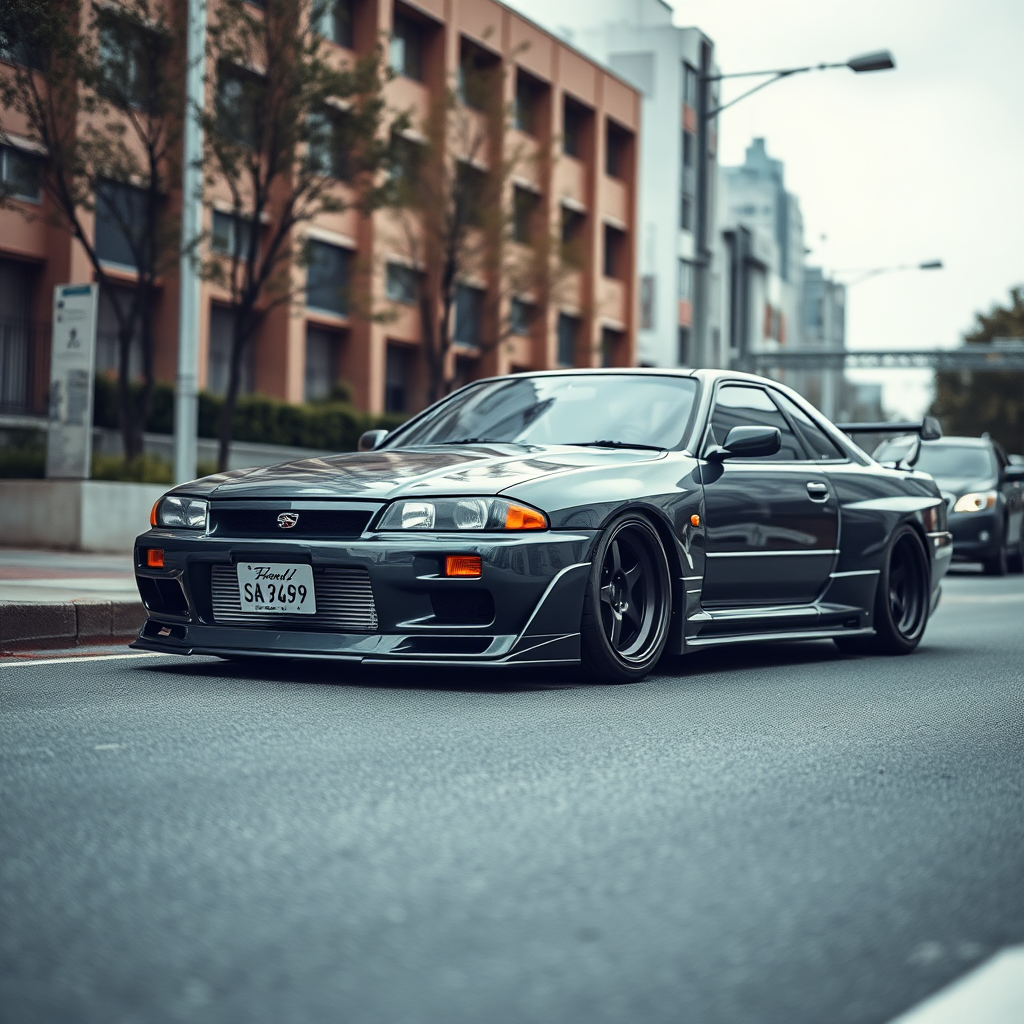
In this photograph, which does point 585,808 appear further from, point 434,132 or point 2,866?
point 434,132

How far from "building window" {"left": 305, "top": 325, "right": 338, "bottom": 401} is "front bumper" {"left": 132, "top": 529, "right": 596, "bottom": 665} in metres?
26.5

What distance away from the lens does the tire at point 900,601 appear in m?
8.79

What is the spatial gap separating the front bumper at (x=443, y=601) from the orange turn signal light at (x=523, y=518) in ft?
0.13

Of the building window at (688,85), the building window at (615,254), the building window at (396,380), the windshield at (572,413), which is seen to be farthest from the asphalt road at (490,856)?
the building window at (688,85)

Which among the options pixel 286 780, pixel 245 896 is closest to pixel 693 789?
pixel 286 780

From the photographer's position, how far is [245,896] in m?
3.15

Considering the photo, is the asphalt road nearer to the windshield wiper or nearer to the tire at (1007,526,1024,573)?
the windshield wiper

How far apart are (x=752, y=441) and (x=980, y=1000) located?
4773 mm

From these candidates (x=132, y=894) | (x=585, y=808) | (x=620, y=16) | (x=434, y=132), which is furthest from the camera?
(x=620, y=16)

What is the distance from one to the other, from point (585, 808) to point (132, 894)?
1266 mm

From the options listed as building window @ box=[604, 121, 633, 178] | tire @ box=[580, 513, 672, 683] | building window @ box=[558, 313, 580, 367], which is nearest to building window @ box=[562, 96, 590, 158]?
building window @ box=[604, 121, 633, 178]

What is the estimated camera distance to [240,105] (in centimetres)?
1881

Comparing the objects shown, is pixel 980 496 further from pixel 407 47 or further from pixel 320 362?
pixel 407 47

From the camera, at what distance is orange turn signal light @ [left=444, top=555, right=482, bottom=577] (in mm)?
6238
